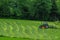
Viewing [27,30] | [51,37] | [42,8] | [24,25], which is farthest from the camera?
[42,8]

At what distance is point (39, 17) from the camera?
2919 centimetres

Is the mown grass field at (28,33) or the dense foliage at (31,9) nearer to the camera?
the mown grass field at (28,33)

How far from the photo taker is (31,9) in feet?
95.1

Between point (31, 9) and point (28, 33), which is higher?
point (31, 9)

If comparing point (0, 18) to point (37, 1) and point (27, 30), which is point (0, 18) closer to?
point (37, 1)

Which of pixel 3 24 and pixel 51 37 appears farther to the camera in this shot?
pixel 3 24

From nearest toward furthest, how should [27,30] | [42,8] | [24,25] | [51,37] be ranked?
[51,37] < [27,30] < [24,25] < [42,8]

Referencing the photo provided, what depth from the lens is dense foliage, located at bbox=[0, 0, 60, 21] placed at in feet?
94.6

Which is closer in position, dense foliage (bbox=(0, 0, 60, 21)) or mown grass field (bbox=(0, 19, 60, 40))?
mown grass field (bbox=(0, 19, 60, 40))

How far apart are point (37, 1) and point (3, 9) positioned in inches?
194

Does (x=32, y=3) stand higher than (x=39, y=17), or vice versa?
(x=32, y=3)

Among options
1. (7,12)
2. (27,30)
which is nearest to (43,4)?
(7,12)

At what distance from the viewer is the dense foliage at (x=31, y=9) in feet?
94.6

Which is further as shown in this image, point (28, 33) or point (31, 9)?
point (31, 9)
